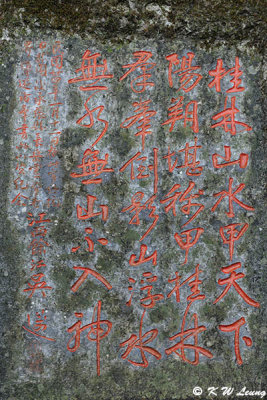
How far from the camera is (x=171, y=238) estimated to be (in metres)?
2.55

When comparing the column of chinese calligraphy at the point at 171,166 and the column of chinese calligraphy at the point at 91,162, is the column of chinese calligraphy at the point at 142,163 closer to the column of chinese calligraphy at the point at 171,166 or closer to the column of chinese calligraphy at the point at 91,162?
the column of chinese calligraphy at the point at 171,166

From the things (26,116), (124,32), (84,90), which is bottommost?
(26,116)

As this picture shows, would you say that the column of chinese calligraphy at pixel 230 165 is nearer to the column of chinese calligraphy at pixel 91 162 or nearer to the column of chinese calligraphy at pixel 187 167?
the column of chinese calligraphy at pixel 187 167

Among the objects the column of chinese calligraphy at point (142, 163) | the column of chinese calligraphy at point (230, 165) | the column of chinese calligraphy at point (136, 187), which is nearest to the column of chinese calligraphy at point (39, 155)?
the column of chinese calligraphy at point (136, 187)

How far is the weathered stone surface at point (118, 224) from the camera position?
2525mm

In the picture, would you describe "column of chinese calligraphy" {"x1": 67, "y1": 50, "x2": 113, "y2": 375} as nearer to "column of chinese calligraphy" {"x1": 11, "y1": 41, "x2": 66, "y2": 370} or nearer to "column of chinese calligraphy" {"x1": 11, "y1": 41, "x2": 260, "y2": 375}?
"column of chinese calligraphy" {"x1": 11, "y1": 41, "x2": 260, "y2": 375}

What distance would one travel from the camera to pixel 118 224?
2.55m

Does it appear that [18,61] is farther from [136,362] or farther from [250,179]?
[136,362]

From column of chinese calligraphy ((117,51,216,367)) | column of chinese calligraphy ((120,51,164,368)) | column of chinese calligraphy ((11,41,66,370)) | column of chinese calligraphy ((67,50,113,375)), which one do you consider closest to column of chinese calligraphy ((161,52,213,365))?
column of chinese calligraphy ((117,51,216,367))

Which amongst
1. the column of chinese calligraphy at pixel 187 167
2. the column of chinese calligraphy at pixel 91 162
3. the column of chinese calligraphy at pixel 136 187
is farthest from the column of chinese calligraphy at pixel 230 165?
the column of chinese calligraphy at pixel 91 162

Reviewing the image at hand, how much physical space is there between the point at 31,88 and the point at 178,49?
1188 mm

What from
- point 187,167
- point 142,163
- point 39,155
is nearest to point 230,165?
point 187,167

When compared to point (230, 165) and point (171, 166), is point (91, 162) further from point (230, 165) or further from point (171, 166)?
point (230, 165)

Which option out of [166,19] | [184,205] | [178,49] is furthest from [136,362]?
[166,19]
